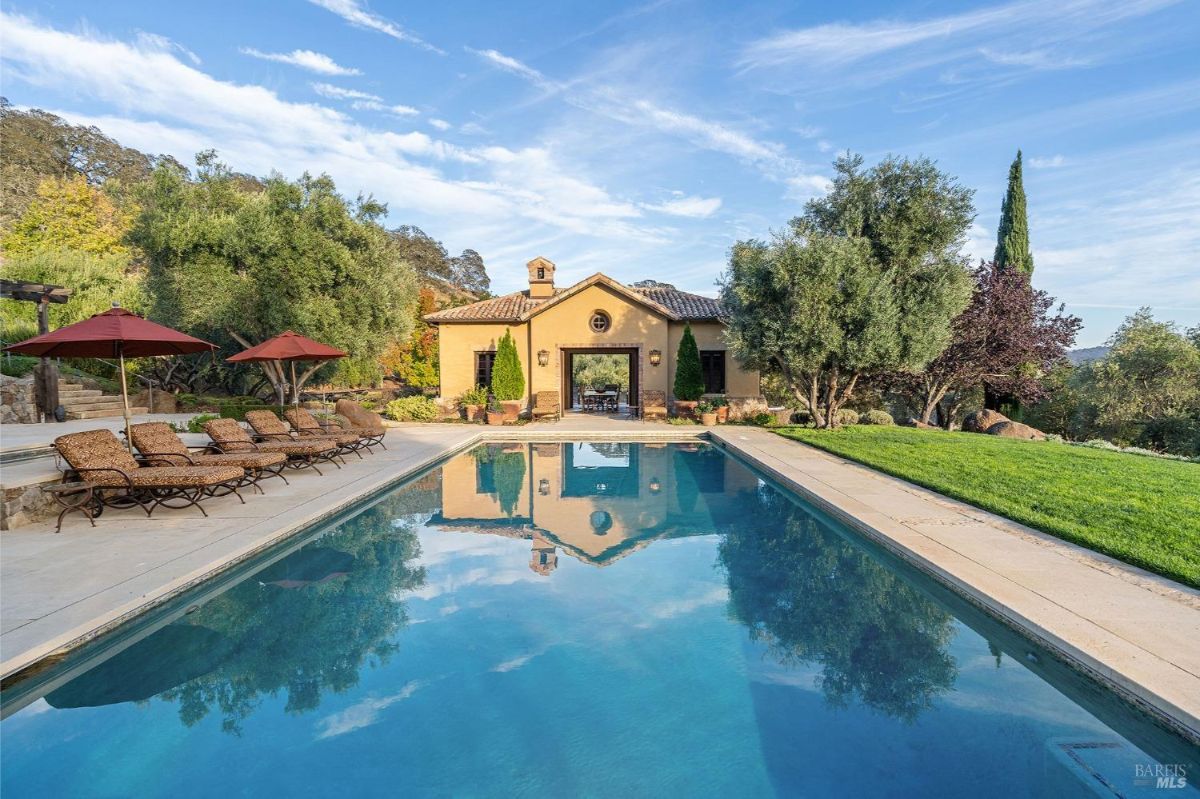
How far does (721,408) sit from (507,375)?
7976 mm

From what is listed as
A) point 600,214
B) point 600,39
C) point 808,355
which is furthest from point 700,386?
point 600,39

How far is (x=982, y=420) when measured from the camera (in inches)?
782

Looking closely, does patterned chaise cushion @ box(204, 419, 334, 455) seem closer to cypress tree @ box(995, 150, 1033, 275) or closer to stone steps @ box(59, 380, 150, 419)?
stone steps @ box(59, 380, 150, 419)

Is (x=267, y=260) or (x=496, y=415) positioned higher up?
(x=267, y=260)

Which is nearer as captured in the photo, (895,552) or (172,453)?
(895,552)

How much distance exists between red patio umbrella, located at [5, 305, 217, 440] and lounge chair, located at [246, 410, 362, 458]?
2670 millimetres

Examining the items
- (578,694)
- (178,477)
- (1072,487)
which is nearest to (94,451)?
(178,477)

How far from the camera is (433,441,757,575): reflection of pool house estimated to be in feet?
26.1

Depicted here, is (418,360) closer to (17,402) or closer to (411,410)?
(411,410)

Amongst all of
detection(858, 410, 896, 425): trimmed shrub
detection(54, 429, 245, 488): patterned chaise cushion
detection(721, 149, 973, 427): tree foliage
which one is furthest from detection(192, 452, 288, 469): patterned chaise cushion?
detection(858, 410, 896, 425): trimmed shrub

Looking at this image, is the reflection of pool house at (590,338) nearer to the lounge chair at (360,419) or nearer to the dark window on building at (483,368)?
the dark window on building at (483,368)

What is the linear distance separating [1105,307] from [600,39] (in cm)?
2614

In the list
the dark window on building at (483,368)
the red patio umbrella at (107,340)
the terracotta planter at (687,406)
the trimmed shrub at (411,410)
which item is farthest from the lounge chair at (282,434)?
the terracotta planter at (687,406)

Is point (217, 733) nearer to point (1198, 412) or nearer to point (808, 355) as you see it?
point (808, 355)
